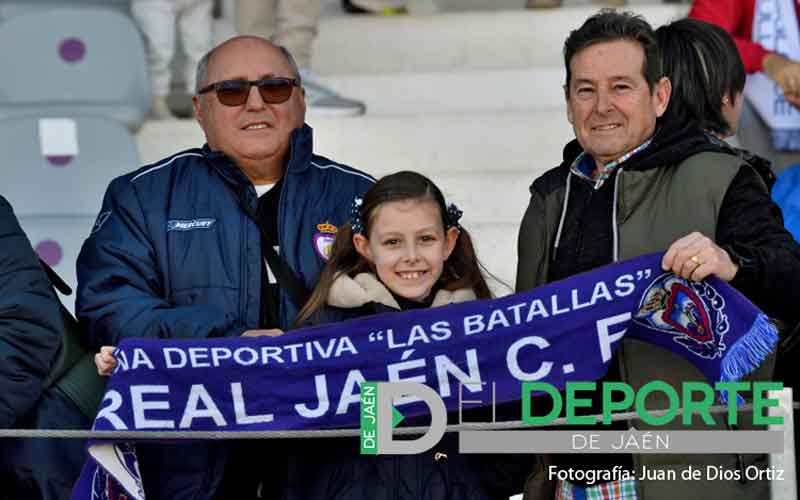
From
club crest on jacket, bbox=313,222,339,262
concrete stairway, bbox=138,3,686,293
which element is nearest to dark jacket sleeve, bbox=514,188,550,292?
club crest on jacket, bbox=313,222,339,262

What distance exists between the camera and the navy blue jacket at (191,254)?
4.21 meters

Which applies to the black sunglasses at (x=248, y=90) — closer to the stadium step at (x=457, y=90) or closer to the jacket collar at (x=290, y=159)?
the jacket collar at (x=290, y=159)

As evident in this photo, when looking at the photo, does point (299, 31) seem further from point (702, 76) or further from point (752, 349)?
point (752, 349)

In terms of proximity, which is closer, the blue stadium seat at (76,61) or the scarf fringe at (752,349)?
the scarf fringe at (752,349)

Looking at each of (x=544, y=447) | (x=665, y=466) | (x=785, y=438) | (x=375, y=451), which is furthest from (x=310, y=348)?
(x=785, y=438)

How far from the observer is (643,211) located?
159 inches

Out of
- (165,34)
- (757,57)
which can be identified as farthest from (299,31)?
(757,57)

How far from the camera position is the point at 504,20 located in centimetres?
797

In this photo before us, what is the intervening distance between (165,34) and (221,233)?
Result: 3.26 meters

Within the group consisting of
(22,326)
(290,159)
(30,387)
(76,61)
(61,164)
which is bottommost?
(30,387)

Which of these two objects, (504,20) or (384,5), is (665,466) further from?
(384,5)

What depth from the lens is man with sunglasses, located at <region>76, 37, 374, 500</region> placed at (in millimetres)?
4227

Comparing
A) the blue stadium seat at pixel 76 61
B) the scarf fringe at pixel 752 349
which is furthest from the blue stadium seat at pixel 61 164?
the scarf fringe at pixel 752 349

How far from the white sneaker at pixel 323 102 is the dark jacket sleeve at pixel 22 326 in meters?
2.82
